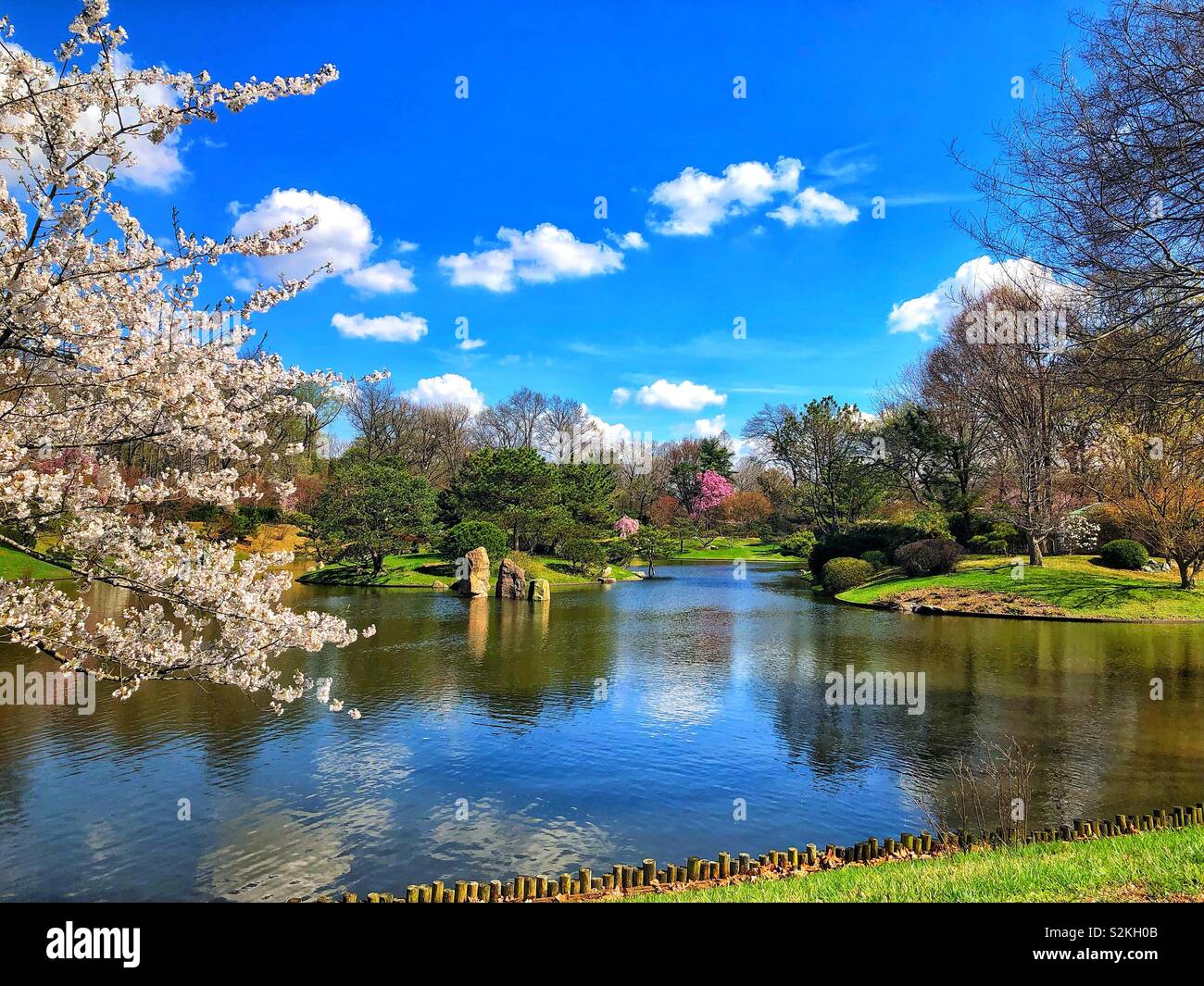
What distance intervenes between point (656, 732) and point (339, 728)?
201 inches

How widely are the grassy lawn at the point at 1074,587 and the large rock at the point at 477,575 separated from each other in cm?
1520

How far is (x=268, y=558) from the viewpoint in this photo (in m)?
6.13

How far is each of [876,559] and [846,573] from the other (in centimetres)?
205

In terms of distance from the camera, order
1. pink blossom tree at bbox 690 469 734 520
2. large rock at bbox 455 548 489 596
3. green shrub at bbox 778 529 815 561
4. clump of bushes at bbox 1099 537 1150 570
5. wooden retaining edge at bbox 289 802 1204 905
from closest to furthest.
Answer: wooden retaining edge at bbox 289 802 1204 905
clump of bushes at bbox 1099 537 1150 570
large rock at bbox 455 548 489 596
green shrub at bbox 778 529 815 561
pink blossom tree at bbox 690 469 734 520

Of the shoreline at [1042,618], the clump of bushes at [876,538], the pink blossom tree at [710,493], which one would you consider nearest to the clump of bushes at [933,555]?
the clump of bushes at [876,538]

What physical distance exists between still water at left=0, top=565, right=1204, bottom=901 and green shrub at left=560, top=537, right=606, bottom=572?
20.2m

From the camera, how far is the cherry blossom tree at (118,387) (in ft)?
14.6

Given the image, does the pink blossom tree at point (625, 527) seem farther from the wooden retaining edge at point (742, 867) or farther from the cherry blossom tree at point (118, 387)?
the cherry blossom tree at point (118, 387)

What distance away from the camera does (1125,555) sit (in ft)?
85.0

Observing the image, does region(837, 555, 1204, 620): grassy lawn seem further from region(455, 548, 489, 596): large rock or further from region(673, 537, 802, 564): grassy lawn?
region(673, 537, 802, 564): grassy lawn

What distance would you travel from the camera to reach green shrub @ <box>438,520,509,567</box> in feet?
115

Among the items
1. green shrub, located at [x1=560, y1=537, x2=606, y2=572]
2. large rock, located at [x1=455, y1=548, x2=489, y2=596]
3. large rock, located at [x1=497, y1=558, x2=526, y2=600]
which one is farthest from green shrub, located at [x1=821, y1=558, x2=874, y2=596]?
large rock, located at [x1=455, y1=548, x2=489, y2=596]

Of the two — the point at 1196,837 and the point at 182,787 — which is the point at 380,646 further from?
the point at 1196,837
